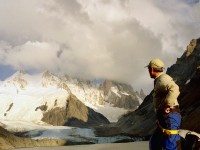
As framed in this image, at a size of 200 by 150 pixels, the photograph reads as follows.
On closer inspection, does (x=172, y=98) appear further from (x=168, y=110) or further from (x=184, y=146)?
(x=184, y=146)

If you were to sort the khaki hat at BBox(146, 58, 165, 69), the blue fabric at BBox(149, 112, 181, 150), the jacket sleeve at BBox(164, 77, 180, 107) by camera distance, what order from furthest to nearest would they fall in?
the khaki hat at BBox(146, 58, 165, 69) → the jacket sleeve at BBox(164, 77, 180, 107) → the blue fabric at BBox(149, 112, 181, 150)

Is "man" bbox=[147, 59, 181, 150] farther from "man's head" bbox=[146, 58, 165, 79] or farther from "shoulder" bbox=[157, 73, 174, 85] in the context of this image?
"man's head" bbox=[146, 58, 165, 79]

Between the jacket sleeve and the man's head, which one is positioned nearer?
the jacket sleeve

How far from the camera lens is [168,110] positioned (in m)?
11.6

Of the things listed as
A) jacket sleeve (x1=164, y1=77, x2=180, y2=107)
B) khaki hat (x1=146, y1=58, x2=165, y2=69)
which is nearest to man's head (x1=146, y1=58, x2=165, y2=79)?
khaki hat (x1=146, y1=58, x2=165, y2=69)

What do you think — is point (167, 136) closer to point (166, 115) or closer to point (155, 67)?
point (166, 115)

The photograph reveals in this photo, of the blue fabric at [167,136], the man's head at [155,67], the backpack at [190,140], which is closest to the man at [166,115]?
the blue fabric at [167,136]

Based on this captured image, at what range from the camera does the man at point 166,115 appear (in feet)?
37.7

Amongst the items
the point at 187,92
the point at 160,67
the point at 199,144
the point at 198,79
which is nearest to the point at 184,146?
the point at 199,144

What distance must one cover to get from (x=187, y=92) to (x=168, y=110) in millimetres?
169850

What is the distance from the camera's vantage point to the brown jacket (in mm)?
11586

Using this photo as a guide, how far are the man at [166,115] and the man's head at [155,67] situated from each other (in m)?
0.19

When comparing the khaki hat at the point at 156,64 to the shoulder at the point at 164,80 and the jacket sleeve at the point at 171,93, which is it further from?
the jacket sleeve at the point at 171,93

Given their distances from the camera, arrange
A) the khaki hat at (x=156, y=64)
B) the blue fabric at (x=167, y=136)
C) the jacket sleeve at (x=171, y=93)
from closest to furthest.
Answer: the blue fabric at (x=167, y=136) → the jacket sleeve at (x=171, y=93) → the khaki hat at (x=156, y=64)
